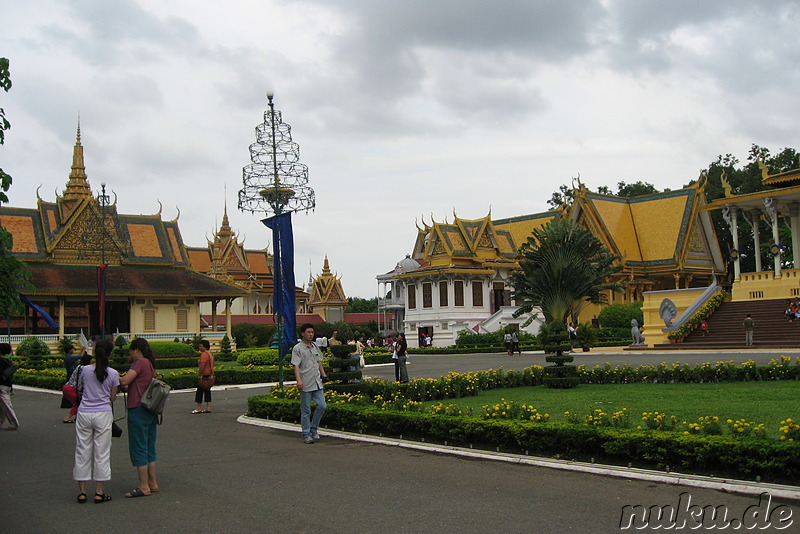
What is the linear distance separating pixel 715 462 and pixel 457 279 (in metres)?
44.8

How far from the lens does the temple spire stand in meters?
46.1

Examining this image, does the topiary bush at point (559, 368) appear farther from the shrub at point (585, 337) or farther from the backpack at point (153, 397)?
the shrub at point (585, 337)

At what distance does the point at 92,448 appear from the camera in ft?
24.9

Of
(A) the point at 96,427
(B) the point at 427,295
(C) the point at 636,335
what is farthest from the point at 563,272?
(A) the point at 96,427

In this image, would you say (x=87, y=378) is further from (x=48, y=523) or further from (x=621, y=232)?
(x=621, y=232)

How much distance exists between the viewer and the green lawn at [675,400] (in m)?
11.2

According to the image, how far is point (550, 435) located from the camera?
9.22 meters

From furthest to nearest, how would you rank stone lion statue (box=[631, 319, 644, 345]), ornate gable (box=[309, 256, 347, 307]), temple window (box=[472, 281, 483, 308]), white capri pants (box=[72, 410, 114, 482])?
ornate gable (box=[309, 256, 347, 307]) → temple window (box=[472, 281, 483, 308]) → stone lion statue (box=[631, 319, 644, 345]) → white capri pants (box=[72, 410, 114, 482])

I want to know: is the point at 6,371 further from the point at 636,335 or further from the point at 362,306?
the point at 362,306

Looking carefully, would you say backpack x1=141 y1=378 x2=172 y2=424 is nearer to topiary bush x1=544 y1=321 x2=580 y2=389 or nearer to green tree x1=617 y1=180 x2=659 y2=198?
topiary bush x1=544 y1=321 x2=580 y2=389

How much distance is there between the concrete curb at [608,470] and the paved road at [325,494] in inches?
5.7

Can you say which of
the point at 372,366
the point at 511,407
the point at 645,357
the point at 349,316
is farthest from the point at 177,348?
the point at 349,316

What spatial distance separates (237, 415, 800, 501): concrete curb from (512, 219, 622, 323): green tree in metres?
29.2

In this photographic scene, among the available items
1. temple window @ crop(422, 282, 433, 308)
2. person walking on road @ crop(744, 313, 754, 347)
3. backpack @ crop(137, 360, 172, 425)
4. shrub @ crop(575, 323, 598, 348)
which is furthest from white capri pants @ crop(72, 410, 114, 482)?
temple window @ crop(422, 282, 433, 308)
